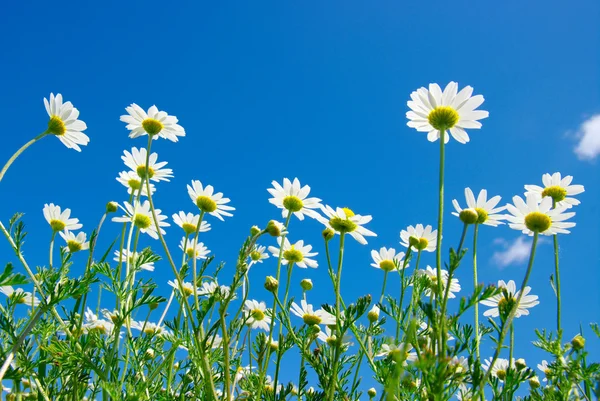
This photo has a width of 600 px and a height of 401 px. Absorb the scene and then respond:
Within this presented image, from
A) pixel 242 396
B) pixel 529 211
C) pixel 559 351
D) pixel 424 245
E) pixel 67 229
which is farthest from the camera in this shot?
pixel 67 229

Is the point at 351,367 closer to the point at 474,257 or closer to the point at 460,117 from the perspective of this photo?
the point at 474,257

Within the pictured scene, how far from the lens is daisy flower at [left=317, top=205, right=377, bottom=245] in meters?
2.82

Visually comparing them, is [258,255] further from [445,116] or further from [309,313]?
[445,116]

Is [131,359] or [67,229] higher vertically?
[67,229]

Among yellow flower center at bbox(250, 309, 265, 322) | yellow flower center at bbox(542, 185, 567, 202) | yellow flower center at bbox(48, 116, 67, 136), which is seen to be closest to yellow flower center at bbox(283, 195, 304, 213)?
yellow flower center at bbox(250, 309, 265, 322)

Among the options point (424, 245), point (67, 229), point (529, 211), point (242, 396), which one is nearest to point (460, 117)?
point (529, 211)

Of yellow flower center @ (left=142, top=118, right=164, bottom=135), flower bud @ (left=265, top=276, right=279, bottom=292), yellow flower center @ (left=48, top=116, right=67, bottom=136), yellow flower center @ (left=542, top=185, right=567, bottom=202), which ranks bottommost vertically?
flower bud @ (left=265, top=276, right=279, bottom=292)

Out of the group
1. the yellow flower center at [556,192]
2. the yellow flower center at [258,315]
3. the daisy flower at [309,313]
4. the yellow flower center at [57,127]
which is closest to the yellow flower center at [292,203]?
the daisy flower at [309,313]

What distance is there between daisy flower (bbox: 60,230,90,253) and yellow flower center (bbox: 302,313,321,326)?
1582 millimetres

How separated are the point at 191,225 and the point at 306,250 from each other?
2.86 ft

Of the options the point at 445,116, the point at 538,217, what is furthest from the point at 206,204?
the point at 538,217

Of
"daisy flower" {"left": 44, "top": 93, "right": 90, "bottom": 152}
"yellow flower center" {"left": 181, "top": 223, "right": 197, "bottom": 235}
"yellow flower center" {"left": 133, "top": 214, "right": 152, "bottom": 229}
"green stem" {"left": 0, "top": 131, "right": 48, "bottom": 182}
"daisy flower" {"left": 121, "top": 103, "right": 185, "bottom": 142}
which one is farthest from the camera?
"yellow flower center" {"left": 181, "top": 223, "right": 197, "bottom": 235}

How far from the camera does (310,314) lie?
3373 millimetres

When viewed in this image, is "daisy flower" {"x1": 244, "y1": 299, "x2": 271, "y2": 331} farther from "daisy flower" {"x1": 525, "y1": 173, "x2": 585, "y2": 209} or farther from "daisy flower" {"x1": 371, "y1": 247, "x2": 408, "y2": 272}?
"daisy flower" {"x1": 525, "y1": 173, "x2": 585, "y2": 209}
